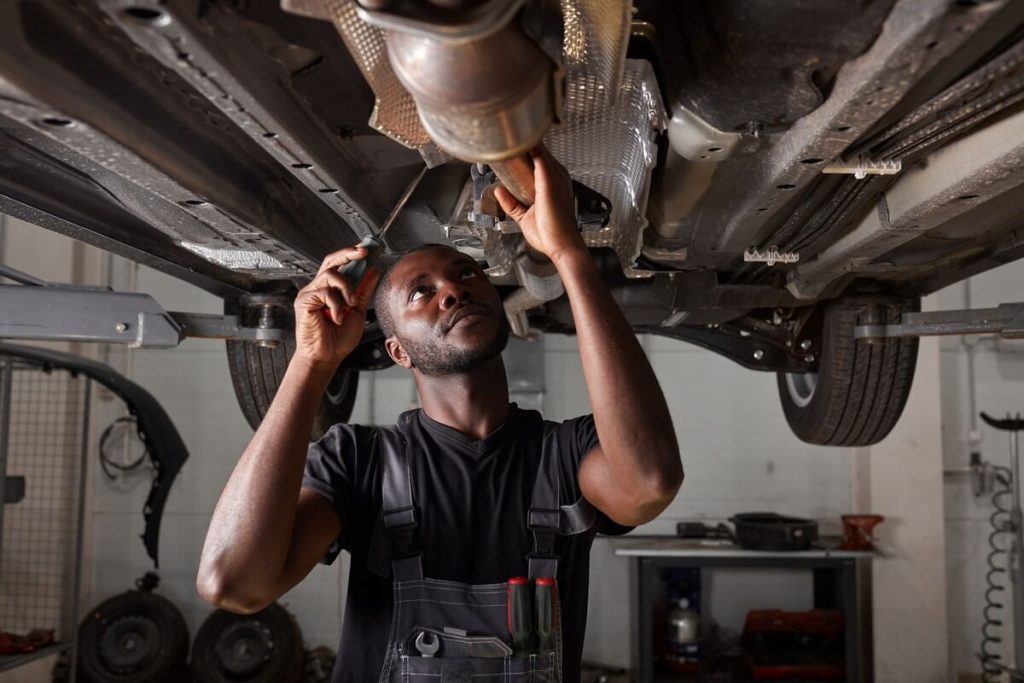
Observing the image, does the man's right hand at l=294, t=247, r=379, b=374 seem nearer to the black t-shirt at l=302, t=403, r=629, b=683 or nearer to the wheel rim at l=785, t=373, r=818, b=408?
the black t-shirt at l=302, t=403, r=629, b=683

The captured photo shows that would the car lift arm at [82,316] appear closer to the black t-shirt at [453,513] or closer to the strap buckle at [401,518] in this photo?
the black t-shirt at [453,513]

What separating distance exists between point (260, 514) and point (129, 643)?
15.2ft

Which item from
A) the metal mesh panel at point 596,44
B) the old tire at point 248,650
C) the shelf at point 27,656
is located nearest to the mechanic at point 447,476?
the metal mesh panel at point 596,44

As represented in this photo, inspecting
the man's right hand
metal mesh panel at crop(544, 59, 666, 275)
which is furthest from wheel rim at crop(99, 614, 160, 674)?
metal mesh panel at crop(544, 59, 666, 275)

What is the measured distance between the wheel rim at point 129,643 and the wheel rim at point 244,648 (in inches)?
16.2

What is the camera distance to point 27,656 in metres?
3.60

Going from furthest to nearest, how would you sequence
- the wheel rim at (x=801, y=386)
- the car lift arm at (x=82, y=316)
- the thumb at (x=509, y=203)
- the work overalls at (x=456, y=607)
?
the wheel rim at (x=801, y=386) < the car lift arm at (x=82, y=316) < the work overalls at (x=456, y=607) < the thumb at (x=509, y=203)

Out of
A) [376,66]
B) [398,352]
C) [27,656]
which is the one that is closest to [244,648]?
[27,656]

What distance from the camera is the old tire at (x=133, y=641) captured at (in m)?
4.77

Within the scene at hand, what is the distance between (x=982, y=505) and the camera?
195 inches

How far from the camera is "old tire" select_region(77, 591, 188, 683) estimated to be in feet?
15.7

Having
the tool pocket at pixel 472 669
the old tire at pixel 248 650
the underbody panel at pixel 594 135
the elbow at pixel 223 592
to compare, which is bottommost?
the old tire at pixel 248 650

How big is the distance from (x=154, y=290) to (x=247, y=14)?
17.9 feet

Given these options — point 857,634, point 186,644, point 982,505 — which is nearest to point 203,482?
point 186,644
